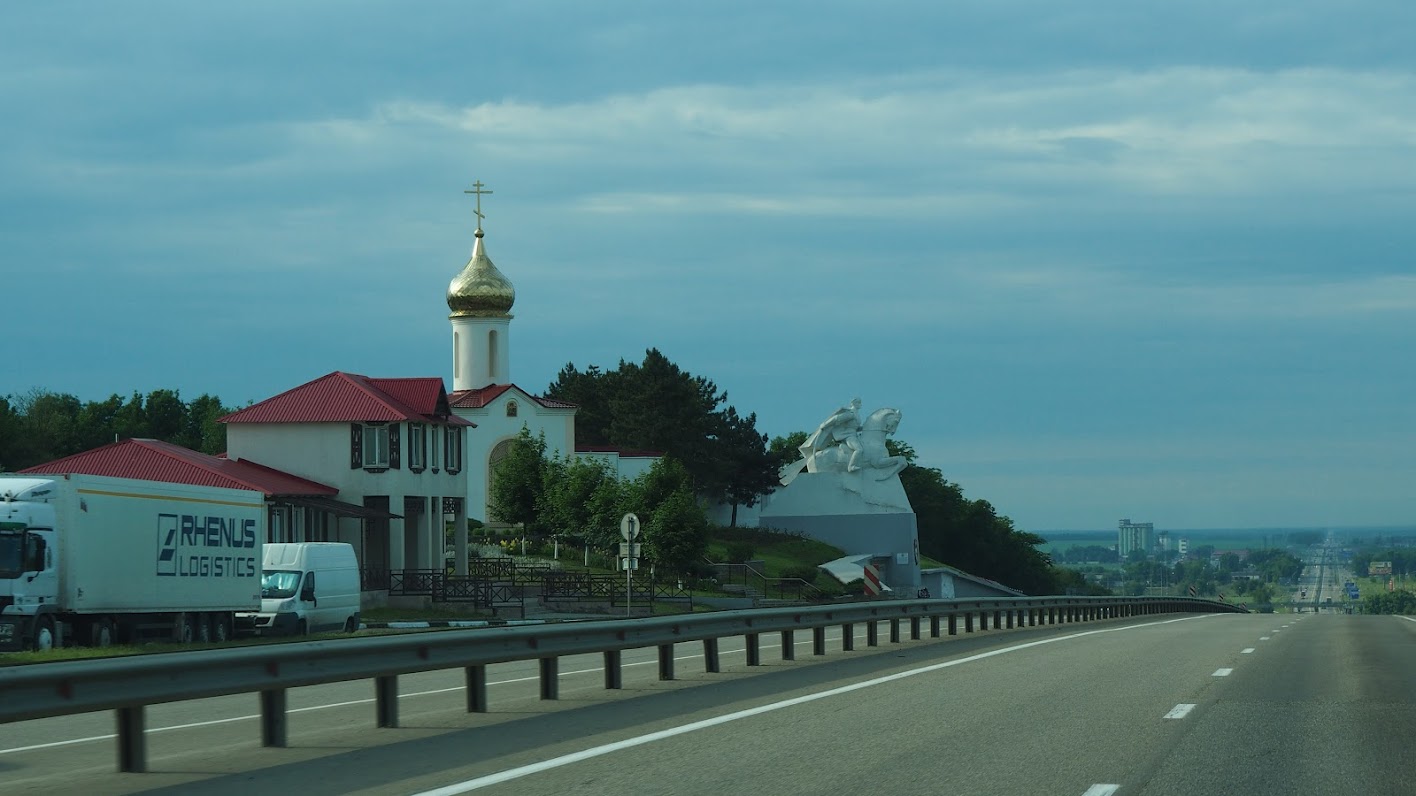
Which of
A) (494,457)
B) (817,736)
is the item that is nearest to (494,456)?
(494,457)

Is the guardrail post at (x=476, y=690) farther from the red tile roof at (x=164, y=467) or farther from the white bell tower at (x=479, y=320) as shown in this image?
the white bell tower at (x=479, y=320)

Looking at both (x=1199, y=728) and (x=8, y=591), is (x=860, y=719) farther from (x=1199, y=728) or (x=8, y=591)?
(x=8, y=591)


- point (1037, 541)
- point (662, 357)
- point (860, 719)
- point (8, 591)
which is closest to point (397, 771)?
point (860, 719)

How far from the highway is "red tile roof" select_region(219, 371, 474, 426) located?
38388mm

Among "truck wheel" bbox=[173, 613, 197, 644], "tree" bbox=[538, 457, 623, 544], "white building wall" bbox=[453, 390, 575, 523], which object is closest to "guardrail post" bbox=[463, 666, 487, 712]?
"truck wheel" bbox=[173, 613, 197, 644]

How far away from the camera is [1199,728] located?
13.7 meters

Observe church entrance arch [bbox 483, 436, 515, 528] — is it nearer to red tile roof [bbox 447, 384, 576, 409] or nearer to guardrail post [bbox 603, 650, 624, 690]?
red tile roof [bbox 447, 384, 576, 409]

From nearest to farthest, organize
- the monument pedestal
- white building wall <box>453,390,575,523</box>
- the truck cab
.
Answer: the truck cab
white building wall <box>453,390,575,523</box>
the monument pedestal

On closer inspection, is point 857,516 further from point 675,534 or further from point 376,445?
point 376,445

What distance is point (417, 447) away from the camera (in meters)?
61.6

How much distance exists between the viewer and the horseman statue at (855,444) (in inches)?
4358

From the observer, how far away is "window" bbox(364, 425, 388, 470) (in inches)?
2352

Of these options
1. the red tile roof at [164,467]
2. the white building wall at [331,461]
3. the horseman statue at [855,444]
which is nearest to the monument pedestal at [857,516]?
the horseman statue at [855,444]

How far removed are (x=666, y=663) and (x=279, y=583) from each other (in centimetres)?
2241
